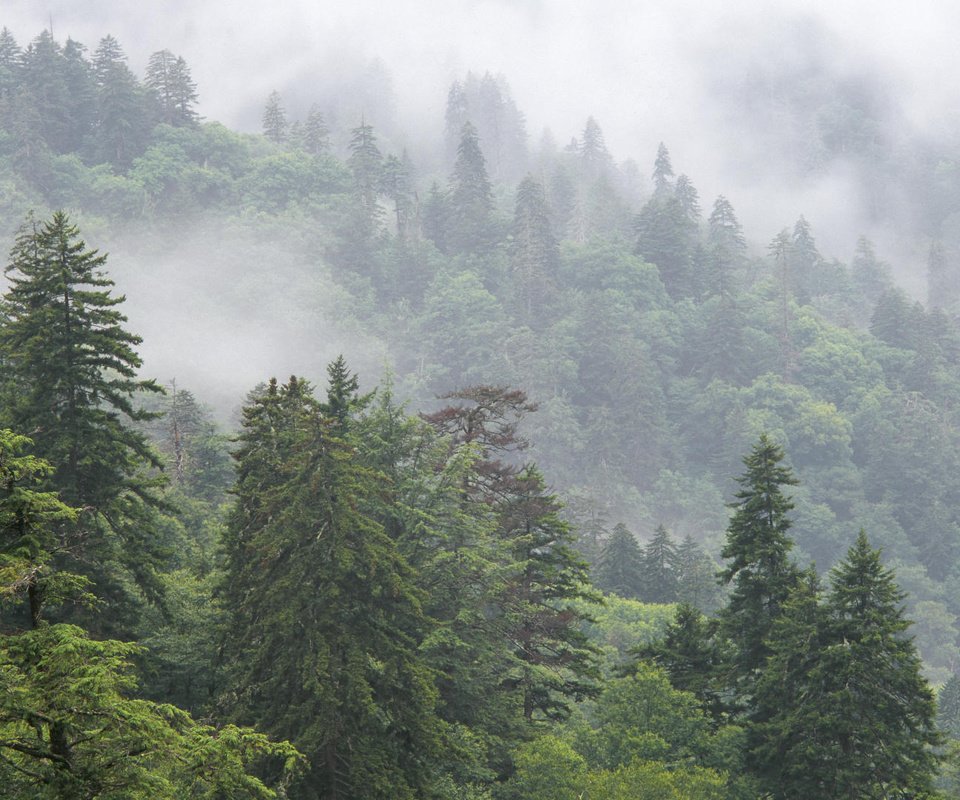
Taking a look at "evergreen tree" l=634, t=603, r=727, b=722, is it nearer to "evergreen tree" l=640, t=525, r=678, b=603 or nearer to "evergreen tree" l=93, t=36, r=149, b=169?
"evergreen tree" l=640, t=525, r=678, b=603

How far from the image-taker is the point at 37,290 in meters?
24.6

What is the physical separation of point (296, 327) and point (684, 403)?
45.8 meters

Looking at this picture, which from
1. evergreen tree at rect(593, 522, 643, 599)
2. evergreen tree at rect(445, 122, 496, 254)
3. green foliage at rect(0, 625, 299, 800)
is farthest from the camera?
evergreen tree at rect(445, 122, 496, 254)

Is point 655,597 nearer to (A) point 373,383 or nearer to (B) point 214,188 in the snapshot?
(A) point 373,383

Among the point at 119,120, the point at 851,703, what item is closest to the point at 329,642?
the point at 851,703

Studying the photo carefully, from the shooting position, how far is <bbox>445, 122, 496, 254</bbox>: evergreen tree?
13588 cm

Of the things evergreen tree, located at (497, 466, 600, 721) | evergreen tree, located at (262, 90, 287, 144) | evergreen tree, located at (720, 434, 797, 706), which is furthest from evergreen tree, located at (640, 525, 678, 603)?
evergreen tree, located at (262, 90, 287, 144)

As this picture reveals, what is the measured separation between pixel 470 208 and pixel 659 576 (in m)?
77.1

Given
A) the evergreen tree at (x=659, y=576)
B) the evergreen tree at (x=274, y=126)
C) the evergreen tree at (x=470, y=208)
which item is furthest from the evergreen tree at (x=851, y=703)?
the evergreen tree at (x=274, y=126)

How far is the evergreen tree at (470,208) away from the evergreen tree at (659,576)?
230ft

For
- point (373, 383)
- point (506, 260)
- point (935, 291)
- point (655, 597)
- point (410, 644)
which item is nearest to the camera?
point (410, 644)

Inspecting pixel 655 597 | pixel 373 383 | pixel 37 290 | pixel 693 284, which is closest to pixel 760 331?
pixel 693 284

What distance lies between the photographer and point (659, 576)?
71.5m

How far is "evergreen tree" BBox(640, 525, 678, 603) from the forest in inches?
9.9
